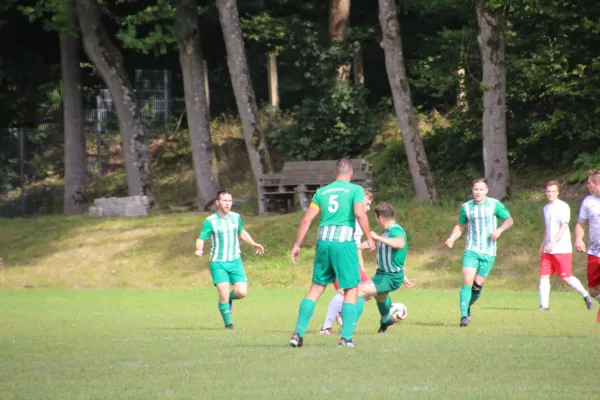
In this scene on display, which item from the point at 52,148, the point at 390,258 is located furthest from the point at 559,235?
the point at 52,148

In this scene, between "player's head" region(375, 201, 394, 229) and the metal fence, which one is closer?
"player's head" region(375, 201, 394, 229)

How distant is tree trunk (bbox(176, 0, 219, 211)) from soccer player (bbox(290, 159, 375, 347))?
70.7ft

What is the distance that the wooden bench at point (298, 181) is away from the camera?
3041 cm

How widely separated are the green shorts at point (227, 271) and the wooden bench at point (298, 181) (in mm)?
14246

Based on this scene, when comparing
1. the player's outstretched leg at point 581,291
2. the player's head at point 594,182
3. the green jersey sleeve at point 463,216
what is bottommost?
the player's outstretched leg at point 581,291

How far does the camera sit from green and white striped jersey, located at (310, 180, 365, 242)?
1185 cm

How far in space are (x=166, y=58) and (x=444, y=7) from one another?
17.3m

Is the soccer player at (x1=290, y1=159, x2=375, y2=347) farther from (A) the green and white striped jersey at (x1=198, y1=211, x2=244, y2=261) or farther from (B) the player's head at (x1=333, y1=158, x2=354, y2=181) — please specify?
(A) the green and white striped jersey at (x1=198, y1=211, x2=244, y2=261)

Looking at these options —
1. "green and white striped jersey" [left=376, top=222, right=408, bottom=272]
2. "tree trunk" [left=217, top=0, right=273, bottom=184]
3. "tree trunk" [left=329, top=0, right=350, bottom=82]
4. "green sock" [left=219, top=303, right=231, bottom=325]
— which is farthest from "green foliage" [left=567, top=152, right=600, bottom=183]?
"green and white striped jersey" [left=376, top=222, right=408, bottom=272]

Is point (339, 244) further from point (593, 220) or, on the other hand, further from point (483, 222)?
point (483, 222)

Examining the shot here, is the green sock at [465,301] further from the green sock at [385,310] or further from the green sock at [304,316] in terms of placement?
the green sock at [304,316]

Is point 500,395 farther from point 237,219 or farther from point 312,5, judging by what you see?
point 312,5

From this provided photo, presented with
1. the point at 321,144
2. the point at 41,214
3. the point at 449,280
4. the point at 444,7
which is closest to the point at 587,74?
the point at 444,7

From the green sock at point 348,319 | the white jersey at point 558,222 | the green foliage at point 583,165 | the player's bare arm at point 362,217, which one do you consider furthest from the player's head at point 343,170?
the green foliage at point 583,165
